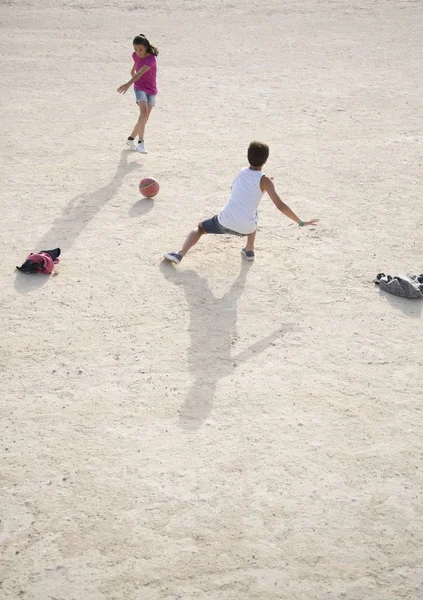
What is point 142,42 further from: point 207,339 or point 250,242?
point 207,339

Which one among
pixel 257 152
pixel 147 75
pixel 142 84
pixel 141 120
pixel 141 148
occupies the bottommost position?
pixel 141 148

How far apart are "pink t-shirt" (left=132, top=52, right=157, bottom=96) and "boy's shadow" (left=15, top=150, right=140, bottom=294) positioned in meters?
1.22

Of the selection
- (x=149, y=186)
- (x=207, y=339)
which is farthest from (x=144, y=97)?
(x=207, y=339)

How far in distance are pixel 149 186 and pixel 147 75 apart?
2232 millimetres

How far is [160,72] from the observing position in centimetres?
1374

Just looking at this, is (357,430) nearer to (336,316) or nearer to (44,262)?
(336,316)

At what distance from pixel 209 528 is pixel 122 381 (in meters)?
1.81

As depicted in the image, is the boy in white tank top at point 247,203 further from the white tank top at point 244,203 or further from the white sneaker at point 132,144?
the white sneaker at point 132,144

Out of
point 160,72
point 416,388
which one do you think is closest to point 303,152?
point 160,72

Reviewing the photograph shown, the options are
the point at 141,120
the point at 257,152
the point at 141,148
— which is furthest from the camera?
the point at 141,148

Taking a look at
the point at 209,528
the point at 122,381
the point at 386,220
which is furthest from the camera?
the point at 386,220

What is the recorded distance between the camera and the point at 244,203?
8.12 m

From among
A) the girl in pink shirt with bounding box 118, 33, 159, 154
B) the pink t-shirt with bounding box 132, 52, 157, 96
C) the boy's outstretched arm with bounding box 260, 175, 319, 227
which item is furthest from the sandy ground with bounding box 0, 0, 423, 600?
the pink t-shirt with bounding box 132, 52, 157, 96

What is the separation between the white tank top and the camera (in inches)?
319
